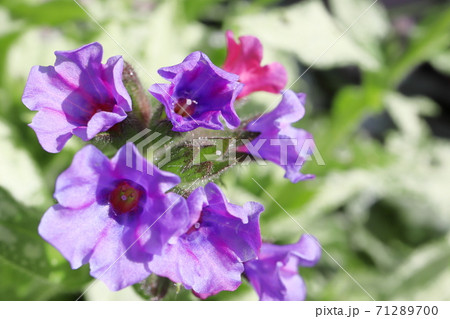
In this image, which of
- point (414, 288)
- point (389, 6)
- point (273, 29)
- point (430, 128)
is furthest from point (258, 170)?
point (389, 6)

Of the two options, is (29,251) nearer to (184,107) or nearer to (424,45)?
(184,107)

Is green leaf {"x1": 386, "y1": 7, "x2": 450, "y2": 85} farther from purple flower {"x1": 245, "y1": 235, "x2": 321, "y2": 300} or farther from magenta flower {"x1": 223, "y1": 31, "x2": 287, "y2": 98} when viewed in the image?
purple flower {"x1": 245, "y1": 235, "x2": 321, "y2": 300}

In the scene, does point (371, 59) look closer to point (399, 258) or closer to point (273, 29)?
point (273, 29)

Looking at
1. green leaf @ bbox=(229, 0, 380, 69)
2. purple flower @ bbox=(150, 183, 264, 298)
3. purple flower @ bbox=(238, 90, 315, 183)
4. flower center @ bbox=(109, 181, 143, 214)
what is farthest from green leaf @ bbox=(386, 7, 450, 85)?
flower center @ bbox=(109, 181, 143, 214)

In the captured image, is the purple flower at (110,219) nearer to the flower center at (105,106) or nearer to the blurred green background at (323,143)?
the flower center at (105,106)

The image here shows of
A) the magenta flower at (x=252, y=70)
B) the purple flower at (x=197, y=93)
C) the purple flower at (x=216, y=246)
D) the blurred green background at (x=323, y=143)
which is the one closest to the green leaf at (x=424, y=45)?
the blurred green background at (x=323, y=143)

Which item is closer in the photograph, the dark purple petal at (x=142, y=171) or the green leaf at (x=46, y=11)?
the dark purple petal at (x=142, y=171)

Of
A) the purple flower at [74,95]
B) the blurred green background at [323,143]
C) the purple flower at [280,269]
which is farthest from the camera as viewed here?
the blurred green background at [323,143]
